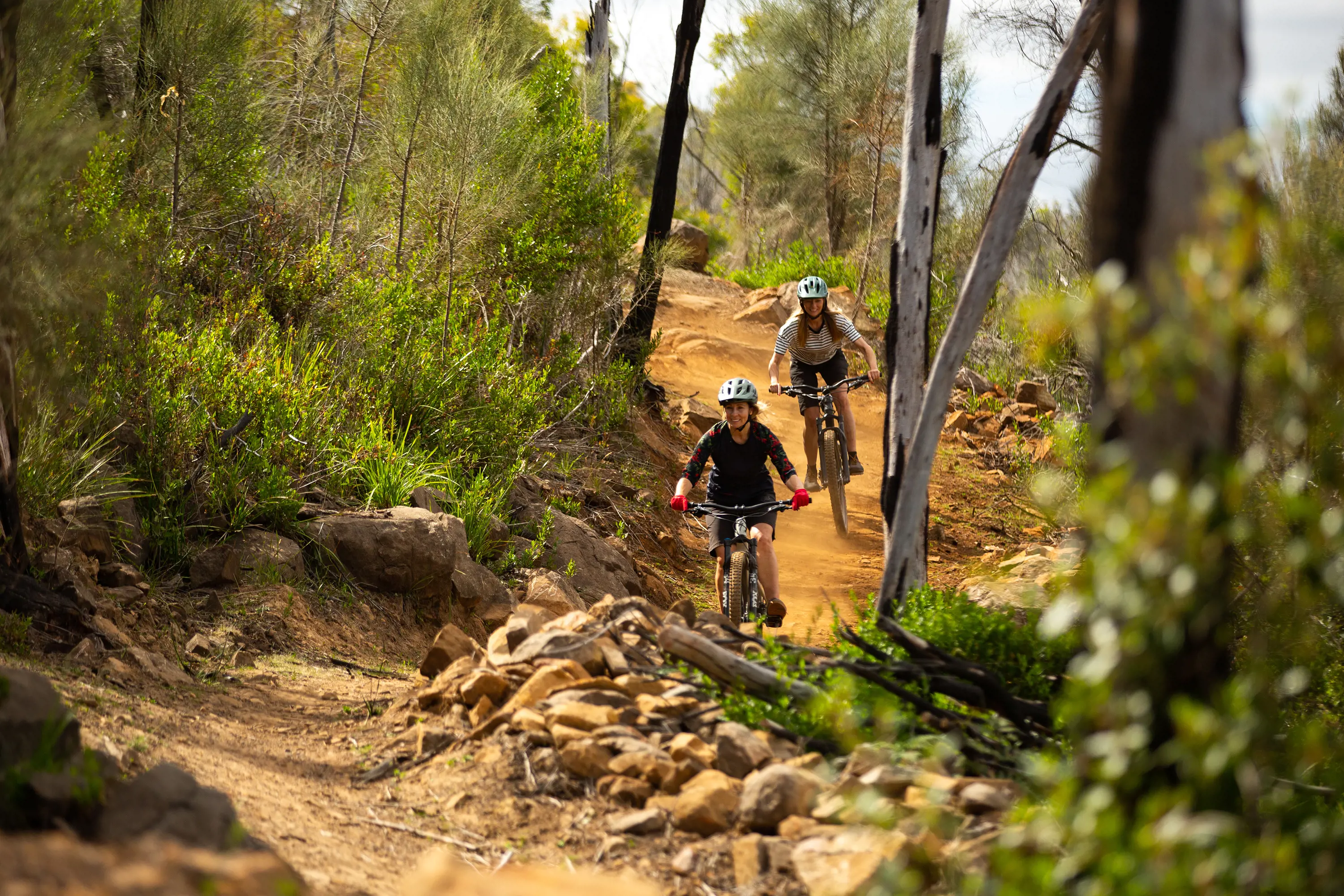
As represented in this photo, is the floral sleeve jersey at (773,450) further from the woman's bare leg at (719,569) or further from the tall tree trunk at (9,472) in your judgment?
the tall tree trunk at (9,472)

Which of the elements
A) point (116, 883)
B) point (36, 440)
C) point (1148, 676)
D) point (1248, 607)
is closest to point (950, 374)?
point (1248, 607)

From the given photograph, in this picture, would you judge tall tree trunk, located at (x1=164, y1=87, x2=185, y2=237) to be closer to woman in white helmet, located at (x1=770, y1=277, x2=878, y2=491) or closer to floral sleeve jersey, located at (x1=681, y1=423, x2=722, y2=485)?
floral sleeve jersey, located at (x1=681, y1=423, x2=722, y2=485)

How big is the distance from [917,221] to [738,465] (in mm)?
2061

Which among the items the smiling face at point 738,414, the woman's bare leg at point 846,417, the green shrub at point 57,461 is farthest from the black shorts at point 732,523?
the green shrub at point 57,461

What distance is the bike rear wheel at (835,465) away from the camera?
35.4 ft

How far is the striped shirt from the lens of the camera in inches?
424

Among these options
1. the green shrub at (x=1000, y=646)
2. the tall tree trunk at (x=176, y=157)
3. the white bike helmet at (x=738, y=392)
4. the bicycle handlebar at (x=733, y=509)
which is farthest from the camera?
the tall tree trunk at (x=176, y=157)

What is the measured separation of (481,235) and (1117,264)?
11.0m

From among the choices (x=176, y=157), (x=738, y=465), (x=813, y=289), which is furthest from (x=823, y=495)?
(x=176, y=157)

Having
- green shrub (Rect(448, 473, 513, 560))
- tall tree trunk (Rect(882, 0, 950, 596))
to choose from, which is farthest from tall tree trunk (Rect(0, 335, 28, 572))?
tall tree trunk (Rect(882, 0, 950, 596))

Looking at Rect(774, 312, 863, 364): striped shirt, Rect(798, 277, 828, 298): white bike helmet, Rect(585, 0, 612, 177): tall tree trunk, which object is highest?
Rect(585, 0, 612, 177): tall tree trunk

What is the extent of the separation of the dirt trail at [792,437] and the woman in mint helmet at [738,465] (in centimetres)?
84

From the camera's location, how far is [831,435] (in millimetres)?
10797

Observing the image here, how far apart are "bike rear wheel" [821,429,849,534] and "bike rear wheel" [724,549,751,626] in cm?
358
